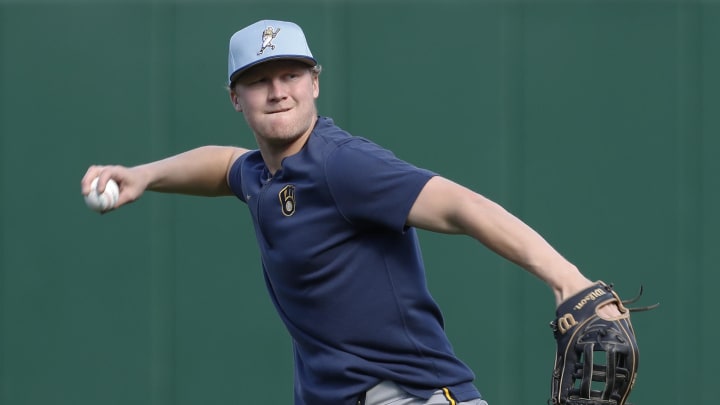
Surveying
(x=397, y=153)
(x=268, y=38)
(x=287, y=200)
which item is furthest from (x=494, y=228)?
(x=397, y=153)

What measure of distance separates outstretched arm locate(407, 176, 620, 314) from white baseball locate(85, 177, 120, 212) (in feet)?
2.87

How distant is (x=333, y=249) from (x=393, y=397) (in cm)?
44

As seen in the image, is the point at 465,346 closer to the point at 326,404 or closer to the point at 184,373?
the point at 184,373

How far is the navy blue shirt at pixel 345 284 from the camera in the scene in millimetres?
3295

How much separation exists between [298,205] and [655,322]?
2.88 meters

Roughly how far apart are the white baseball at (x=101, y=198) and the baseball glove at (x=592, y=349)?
50.8 inches

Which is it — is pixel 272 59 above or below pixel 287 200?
above

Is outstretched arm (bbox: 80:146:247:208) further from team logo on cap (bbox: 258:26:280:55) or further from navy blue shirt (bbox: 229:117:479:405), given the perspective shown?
team logo on cap (bbox: 258:26:280:55)

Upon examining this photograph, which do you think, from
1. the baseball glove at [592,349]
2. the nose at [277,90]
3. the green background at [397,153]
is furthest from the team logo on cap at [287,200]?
the green background at [397,153]

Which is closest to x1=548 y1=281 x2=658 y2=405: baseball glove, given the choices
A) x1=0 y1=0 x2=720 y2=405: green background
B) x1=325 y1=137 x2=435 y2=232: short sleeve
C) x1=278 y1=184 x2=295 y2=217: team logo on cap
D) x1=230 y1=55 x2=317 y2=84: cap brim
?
x1=325 y1=137 x2=435 y2=232: short sleeve

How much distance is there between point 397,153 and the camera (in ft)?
18.9

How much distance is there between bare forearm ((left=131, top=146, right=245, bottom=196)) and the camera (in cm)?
386

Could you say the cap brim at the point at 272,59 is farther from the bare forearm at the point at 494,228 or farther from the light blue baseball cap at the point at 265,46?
the bare forearm at the point at 494,228

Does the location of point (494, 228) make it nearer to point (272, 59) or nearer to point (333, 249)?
point (333, 249)
